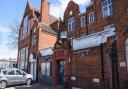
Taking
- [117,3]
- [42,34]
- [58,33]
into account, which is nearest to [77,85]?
[117,3]

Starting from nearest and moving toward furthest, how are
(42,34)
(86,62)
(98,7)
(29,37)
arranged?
(86,62)
(98,7)
(42,34)
(29,37)

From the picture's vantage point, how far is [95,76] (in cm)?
1480

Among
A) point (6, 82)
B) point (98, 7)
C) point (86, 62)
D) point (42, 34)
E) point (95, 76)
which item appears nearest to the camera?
point (95, 76)

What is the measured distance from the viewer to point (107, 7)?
22719 millimetres

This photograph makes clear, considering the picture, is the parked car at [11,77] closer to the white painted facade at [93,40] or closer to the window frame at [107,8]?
the white painted facade at [93,40]

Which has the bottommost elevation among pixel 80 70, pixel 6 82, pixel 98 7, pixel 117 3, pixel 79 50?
pixel 6 82

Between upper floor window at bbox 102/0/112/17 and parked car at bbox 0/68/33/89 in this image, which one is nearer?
parked car at bbox 0/68/33/89

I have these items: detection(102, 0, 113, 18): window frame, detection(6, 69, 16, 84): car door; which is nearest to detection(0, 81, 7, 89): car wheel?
detection(6, 69, 16, 84): car door

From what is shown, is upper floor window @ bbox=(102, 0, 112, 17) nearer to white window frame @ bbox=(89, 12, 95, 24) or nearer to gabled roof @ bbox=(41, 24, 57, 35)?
white window frame @ bbox=(89, 12, 95, 24)

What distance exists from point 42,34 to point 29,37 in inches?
Answer: 156

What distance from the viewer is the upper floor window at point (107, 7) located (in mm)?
22297

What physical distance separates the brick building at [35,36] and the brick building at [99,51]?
19.6 ft

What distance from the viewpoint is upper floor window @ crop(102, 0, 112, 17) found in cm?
2230

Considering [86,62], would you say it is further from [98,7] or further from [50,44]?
[50,44]
